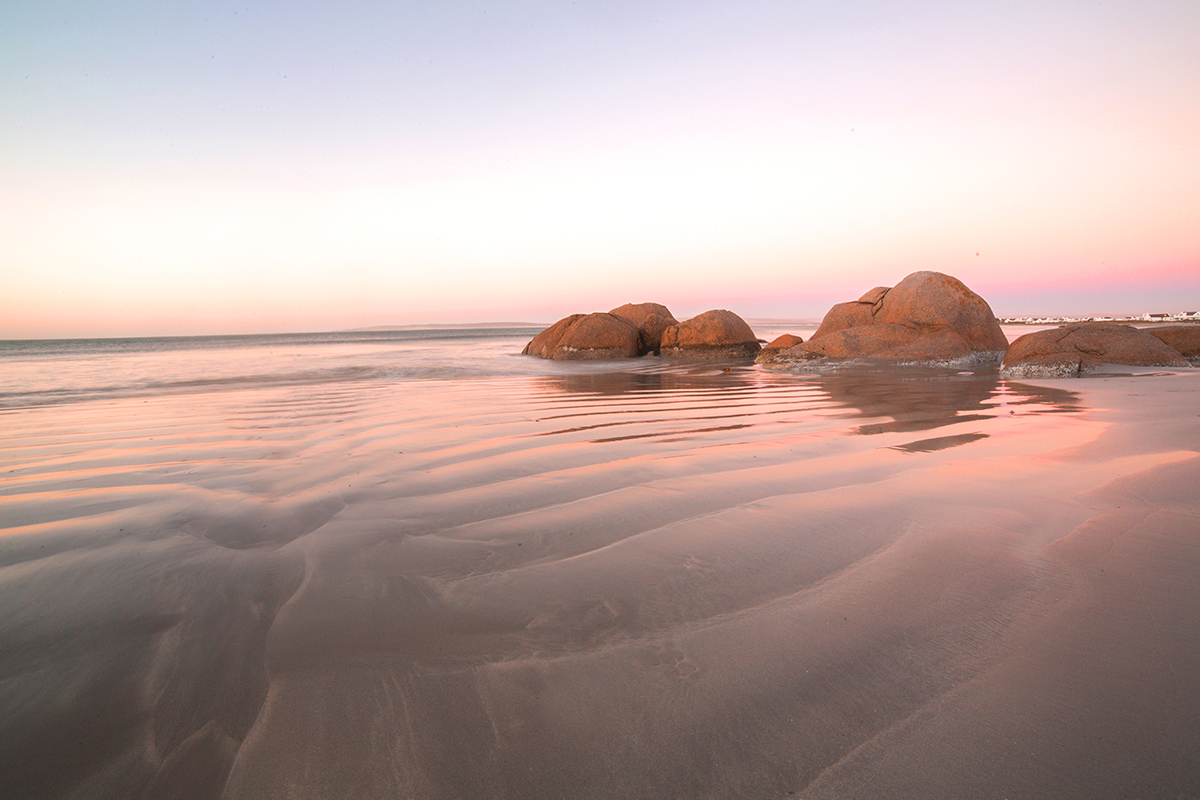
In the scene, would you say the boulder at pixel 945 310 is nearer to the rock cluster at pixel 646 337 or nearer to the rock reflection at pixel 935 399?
the rock reflection at pixel 935 399

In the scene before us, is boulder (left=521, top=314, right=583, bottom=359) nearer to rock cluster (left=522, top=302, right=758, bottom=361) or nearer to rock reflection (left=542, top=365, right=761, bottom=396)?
rock cluster (left=522, top=302, right=758, bottom=361)

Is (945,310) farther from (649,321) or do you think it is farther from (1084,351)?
(649,321)

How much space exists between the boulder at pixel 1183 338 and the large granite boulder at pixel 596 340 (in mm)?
10980

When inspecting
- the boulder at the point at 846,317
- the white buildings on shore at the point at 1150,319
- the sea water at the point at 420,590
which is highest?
the white buildings on shore at the point at 1150,319

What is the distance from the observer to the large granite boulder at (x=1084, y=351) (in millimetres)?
8352

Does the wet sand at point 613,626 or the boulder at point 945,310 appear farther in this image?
the boulder at point 945,310

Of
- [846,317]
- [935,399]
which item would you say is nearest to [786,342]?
[846,317]

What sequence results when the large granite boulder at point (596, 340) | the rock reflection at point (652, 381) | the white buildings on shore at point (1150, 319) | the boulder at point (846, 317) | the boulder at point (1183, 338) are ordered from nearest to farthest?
1. the rock reflection at point (652, 381)
2. the boulder at point (1183, 338)
3. the boulder at point (846, 317)
4. the large granite boulder at point (596, 340)
5. the white buildings on shore at point (1150, 319)

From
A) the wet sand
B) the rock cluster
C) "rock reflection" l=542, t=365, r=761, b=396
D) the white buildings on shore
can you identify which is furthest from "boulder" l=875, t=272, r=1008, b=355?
the white buildings on shore

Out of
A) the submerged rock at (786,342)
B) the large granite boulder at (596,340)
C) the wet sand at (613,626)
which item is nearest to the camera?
the wet sand at (613,626)

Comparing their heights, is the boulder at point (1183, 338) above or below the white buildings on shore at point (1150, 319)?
below

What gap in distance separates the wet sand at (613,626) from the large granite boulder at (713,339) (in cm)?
1140

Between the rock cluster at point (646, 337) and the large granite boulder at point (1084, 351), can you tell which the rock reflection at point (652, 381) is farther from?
the large granite boulder at point (1084, 351)

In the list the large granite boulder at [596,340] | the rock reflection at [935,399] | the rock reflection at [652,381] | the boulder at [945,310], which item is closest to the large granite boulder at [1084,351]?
the rock reflection at [935,399]
